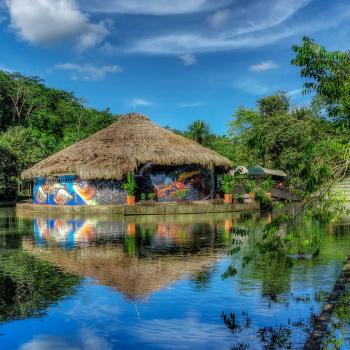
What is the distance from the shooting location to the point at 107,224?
19250mm

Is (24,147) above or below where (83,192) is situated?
above

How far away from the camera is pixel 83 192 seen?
28578 millimetres

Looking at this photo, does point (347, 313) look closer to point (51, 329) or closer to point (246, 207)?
point (51, 329)

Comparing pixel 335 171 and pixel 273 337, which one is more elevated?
pixel 335 171

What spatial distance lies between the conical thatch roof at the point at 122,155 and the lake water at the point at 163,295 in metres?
14.9

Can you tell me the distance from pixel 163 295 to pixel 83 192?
2185cm

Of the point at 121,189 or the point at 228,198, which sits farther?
the point at 121,189

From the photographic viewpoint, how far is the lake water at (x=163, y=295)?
540 cm

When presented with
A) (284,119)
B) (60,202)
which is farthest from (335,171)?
(60,202)

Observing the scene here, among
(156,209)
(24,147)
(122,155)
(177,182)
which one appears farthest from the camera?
(24,147)

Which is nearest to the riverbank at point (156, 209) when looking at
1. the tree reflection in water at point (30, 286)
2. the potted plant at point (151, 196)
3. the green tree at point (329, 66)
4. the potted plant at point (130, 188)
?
the potted plant at point (130, 188)

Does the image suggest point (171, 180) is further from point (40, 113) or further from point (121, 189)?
point (40, 113)

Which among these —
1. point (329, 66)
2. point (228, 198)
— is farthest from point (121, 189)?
point (329, 66)

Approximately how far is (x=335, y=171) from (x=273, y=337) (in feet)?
5.76
